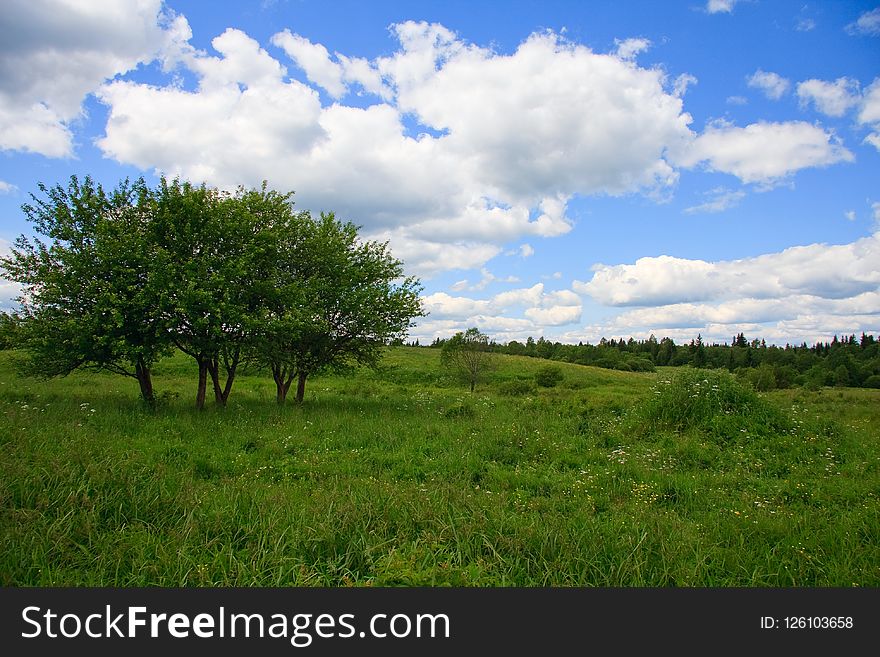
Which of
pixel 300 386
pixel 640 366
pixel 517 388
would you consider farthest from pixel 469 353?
pixel 640 366

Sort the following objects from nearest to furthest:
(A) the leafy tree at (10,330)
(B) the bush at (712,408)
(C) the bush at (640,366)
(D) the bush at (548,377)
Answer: (B) the bush at (712,408), (A) the leafy tree at (10,330), (D) the bush at (548,377), (C) the bush at (640,366)

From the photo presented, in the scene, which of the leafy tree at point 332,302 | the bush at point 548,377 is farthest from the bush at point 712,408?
the bush at point 548,377

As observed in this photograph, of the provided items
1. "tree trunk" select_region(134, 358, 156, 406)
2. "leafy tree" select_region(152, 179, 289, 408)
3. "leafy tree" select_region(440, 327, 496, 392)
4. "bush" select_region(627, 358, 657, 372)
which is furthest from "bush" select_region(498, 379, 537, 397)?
"bush" select_region(627, 358, 657, 372)

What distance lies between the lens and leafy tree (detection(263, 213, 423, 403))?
1664cm

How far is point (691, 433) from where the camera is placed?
12.5m

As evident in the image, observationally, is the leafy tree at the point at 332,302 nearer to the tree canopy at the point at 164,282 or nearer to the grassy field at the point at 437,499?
the tree canopy at the point at 164,282

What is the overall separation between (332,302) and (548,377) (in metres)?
26.5

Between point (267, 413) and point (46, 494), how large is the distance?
29.1ft

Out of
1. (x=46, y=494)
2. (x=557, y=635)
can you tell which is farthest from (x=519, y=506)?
(x=46, y=494)

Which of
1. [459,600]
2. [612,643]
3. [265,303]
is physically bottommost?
[612,643]

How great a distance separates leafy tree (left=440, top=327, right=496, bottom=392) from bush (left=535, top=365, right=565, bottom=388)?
5391 mm

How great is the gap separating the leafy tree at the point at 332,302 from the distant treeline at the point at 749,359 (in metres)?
20.6

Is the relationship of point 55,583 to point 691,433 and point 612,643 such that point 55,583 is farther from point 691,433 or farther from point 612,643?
point 691,433

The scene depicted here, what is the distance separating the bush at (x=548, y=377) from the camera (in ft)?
127
